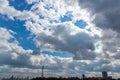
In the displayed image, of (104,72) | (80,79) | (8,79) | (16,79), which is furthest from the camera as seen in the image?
(16,79)

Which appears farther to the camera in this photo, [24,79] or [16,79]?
[16,79]

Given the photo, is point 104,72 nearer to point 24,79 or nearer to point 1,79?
point 24,79

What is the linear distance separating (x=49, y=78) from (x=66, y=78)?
432 centimetres

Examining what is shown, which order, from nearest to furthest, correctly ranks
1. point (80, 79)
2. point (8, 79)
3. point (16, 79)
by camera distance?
point (80, 79)
point (8, 79)
point (16, 79)

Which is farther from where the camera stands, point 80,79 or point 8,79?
point 8,79

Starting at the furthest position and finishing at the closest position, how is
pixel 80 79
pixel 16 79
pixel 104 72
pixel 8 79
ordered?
pixel 16 79, pixel 8 79, pixel 80 79, pixel 104 72

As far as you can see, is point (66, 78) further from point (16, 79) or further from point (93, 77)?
point (16, 79)

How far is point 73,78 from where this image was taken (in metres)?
67.1

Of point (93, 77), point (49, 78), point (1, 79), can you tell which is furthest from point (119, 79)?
point (1, 79)

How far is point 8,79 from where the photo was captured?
329ft

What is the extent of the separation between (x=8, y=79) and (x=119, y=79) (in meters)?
47.1

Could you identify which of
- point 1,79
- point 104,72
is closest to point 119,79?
point 104,72

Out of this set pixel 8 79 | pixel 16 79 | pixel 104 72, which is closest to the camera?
pixel 104 72

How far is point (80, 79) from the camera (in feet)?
216
